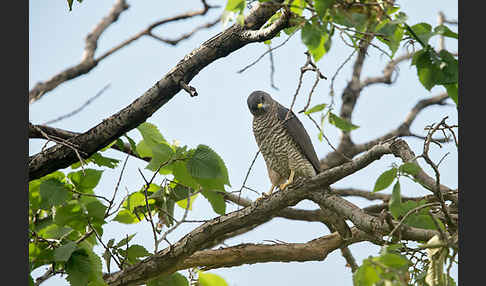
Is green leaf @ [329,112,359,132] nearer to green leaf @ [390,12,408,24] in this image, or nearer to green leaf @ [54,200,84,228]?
green leaf @ [390,12,408,24]

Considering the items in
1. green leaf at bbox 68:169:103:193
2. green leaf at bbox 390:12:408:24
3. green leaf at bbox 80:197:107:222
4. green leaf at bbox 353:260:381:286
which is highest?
green leaf at bbox 68:169:103:193

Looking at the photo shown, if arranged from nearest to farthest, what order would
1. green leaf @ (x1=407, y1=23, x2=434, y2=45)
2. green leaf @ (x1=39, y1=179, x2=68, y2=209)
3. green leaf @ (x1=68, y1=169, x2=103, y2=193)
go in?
green leaf @ (x1=407, y1=23, x2=434, y2=45) < green leaf @ (x1=39, y1=179, x2=68, y2=209) < green leaf @ (x1=68, y1=169, x2=103, y2=193)

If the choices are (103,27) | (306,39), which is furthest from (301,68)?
(103,27)

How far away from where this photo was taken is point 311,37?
205 cm

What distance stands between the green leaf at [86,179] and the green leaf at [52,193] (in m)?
0.17

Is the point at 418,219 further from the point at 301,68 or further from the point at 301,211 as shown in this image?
the point at 301,211

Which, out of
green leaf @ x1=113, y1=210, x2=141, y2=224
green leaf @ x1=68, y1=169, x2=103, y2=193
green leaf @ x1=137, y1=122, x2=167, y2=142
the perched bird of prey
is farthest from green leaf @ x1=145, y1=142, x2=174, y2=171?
the perched bird of prey

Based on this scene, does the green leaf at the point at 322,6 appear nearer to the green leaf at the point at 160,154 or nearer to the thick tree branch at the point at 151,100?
the thick tree branch at the point at 151,100

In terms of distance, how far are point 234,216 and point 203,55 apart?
3.67ft

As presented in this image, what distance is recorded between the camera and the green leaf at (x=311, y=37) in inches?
80.6

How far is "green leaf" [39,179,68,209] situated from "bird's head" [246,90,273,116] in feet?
8.52

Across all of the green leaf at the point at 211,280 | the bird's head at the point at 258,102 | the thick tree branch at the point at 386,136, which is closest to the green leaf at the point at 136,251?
the green leaf at the point at 211,280

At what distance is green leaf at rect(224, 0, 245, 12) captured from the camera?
2053mm

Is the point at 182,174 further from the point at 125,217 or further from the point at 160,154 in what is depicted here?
the point at 125,217
